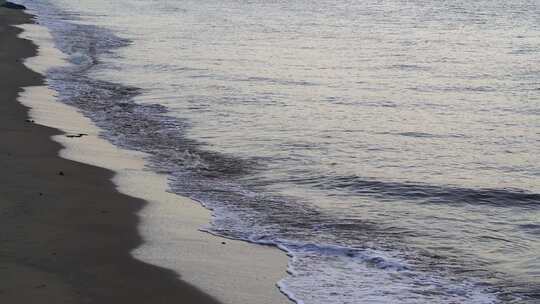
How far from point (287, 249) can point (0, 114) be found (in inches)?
304

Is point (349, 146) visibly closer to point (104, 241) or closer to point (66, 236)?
point (104, 241)

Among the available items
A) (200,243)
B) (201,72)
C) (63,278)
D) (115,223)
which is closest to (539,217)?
(200,243)

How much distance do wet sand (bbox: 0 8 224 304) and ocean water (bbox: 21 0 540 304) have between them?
3.21 feet

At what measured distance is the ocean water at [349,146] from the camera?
26.3ft

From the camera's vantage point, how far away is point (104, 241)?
7.99 metres

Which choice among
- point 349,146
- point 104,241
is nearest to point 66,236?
point 104,241

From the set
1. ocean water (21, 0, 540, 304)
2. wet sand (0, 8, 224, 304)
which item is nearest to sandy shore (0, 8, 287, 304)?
wet sand (0, 8, 224, 304)

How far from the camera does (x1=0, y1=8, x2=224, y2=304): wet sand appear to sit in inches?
262

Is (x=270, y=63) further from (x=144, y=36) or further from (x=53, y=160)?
(x=53, y=160)

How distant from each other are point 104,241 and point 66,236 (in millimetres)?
355

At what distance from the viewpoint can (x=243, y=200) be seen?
10.2m

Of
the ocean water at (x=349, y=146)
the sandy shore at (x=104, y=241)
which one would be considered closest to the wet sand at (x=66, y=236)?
the sandy shore at (x=104, y=241)

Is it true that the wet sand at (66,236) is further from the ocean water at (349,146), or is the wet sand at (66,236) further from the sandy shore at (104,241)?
the ocean water at (349,146)

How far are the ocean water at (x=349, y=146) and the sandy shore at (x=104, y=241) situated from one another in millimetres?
374
